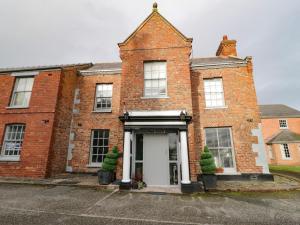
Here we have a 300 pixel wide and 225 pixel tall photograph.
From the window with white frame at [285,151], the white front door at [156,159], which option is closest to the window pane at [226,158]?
the white front door at [156,159]

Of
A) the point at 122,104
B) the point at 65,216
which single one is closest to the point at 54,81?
the point at 122,104

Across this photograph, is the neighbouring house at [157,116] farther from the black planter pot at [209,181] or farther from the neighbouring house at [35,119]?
the black planter pot at [209,181]

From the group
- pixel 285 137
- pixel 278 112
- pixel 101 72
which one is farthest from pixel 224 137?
pixel 278 112

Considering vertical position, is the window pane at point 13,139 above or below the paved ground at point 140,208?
above

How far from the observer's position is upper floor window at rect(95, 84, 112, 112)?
455 inches

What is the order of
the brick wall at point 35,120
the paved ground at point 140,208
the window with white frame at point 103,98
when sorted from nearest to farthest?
the paved ground at point 140,208
the brick wall at point 35,120
the window with white frame at point 103,98

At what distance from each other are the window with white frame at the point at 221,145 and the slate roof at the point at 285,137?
2016 cm

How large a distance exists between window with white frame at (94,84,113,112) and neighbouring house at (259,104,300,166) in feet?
82.7

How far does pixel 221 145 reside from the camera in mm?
9742

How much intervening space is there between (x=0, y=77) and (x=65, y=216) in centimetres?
1161

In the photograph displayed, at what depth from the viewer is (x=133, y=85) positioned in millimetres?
9039

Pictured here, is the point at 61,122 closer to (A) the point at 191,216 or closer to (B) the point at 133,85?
(B) the point at 133,85

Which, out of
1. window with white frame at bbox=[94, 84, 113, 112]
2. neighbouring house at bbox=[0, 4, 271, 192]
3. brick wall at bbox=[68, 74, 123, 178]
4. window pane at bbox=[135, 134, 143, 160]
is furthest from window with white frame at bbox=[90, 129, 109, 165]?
window pane at bbox=[135, 134, 143, 160]

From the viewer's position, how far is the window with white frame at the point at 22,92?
10.7 m
